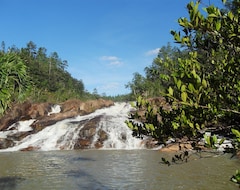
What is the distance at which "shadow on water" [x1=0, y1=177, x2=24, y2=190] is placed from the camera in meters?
13.1

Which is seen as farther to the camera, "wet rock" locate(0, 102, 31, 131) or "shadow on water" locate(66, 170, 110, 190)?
→ "wet rock" locate(0, 102, 31, 131)

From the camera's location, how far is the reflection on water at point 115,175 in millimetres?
13250

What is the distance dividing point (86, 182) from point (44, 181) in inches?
72.5

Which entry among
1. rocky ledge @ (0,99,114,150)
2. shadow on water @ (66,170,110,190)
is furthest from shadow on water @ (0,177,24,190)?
rocky ledge @ (0,99,114,150)

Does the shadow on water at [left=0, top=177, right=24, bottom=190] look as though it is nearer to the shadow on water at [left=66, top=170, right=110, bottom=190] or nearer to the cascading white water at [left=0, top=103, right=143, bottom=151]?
the shadow on water at [left=66, top=170, right=110, bottom=190]

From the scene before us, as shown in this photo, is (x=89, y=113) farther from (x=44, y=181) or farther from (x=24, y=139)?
(x=44, y=181)

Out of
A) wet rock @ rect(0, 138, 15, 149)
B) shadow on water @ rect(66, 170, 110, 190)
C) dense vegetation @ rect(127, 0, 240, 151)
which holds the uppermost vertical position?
dense vegetation @ rect(127, 0, 240, 151)

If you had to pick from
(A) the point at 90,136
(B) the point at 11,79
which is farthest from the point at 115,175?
(A) the point at 90,136

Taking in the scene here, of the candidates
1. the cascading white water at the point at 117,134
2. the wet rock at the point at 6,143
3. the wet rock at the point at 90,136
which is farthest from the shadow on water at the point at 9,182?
the wet rock at the point at 6,143

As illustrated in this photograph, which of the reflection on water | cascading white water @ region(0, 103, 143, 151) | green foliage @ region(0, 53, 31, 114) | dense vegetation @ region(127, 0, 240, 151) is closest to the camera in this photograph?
dense vegetation @ region(127, 0, 240, 151)

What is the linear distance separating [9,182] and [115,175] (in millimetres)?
4756

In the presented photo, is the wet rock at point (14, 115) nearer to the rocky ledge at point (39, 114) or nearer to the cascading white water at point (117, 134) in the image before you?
Answer: the rocky ledge at point (39, 114)

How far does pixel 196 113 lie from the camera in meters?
3.38

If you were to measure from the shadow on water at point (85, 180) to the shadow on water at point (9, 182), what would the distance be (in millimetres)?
2506
